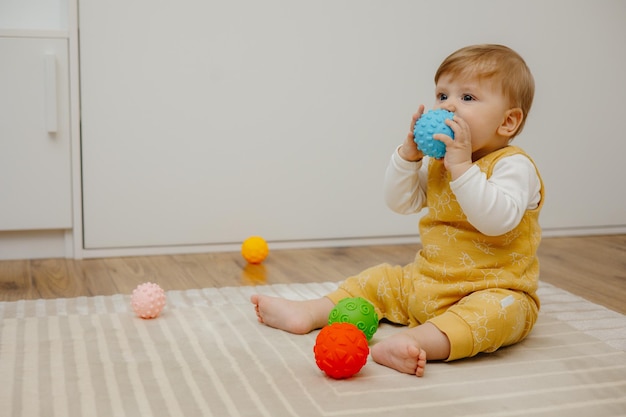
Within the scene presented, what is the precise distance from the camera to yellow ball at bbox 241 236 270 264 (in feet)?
6.03

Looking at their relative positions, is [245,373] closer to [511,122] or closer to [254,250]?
[511,122]

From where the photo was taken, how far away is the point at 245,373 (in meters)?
1.06

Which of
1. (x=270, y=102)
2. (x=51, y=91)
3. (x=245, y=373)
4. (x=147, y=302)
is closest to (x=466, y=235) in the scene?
(x=245, y=373)

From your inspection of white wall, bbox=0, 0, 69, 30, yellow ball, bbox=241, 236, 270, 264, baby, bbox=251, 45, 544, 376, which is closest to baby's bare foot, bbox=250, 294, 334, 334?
baby, bbox=251, 45, 544, 376

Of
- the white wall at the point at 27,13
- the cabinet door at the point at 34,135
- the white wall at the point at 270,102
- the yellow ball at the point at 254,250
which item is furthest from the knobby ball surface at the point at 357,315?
the white wall at the point at 27,13

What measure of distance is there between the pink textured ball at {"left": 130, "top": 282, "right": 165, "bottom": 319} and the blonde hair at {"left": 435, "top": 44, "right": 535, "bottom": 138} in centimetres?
65

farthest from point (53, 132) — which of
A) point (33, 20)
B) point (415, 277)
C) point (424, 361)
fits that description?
point (424, 361)

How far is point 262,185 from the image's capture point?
1998mm

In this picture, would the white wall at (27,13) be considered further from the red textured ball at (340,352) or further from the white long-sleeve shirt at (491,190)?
the red textured ball at (340,352)

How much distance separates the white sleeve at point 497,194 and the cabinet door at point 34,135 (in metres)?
1.11

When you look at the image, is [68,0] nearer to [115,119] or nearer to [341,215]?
[115,119]

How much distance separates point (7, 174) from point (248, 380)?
3.53ft

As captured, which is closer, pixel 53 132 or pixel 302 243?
pixel 53 132

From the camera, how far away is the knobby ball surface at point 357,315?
1187 mm
